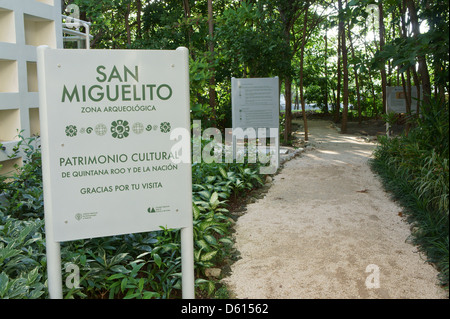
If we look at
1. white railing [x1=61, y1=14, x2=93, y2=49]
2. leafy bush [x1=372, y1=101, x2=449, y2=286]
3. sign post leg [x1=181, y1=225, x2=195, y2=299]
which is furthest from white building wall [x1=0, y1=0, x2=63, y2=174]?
leafy bush [x1=372, y1=101, x2=449, y2=286]

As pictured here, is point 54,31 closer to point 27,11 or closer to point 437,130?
point 27,11

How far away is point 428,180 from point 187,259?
114 inches

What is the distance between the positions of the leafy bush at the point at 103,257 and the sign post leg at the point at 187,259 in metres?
0.24

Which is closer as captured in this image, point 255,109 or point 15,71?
point 15,71

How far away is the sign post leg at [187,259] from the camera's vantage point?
301cm

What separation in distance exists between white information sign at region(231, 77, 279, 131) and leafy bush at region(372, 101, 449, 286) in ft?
6.99

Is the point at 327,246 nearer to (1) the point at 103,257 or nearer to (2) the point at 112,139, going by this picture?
(1) the point at 103,257

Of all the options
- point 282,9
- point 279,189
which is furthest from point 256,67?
point 279,189

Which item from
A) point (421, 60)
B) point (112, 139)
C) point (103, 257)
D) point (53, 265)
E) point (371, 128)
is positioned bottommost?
point (103, 257)

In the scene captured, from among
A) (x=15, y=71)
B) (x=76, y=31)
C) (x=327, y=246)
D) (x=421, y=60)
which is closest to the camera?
(x=327, y=246)

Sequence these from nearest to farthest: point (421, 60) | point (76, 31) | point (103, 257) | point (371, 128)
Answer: point (103, 257), point (421, 60), point (76, 31), point (371, 128)

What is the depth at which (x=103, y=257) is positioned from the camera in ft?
11.1

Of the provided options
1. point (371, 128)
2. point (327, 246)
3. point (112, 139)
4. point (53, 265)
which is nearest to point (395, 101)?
point (371, 128)

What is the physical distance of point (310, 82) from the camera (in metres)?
19.2
